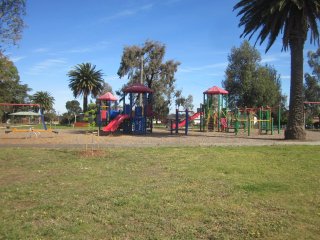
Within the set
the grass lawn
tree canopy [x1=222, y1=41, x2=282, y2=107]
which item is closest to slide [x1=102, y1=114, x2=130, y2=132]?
the grass lawn

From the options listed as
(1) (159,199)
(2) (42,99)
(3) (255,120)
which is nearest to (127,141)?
(1) (159,199)

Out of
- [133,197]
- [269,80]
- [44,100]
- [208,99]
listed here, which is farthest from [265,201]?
[44,100]

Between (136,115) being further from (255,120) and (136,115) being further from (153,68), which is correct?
(153,68)

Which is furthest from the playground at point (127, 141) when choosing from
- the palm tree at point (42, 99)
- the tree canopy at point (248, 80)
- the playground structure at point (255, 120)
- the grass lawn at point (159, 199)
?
the palm tree at point (42, 99)

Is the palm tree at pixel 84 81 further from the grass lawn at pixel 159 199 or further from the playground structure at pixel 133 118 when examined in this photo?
the grass lawn at pixel 159 199

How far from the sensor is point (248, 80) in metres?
53.6

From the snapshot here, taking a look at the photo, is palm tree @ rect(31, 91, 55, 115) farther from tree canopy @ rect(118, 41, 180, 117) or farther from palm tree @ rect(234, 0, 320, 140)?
palm tree @ rect(234, 0, 320, 140)

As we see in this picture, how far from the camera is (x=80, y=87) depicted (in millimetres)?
68688

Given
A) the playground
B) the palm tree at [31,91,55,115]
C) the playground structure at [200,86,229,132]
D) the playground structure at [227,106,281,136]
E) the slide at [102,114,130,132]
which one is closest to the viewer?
the playground

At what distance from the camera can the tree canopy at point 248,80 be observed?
5378 centimetres

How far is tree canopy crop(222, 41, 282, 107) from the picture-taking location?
53781 mm

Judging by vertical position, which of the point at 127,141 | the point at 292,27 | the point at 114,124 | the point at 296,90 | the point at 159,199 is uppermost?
the point at 292,27

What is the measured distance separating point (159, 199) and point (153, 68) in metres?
51.2

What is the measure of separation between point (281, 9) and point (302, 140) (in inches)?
315
